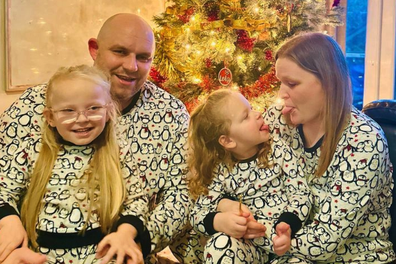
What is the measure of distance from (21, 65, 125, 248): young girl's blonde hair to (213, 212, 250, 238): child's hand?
363 millimetres

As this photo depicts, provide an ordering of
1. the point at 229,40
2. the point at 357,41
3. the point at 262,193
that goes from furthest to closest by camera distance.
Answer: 1. the point at 357,41
2. the point at 229,40
3. the point at 262,193

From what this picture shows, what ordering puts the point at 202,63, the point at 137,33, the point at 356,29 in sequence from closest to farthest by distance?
1. the point at 137,33
2. the point at 202,63
3. the point at 356,29

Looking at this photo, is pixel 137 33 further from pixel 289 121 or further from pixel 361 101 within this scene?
pixel 361 101

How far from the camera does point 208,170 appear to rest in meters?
1.99

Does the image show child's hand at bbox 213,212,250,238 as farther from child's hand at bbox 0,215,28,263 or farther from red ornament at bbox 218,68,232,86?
red ornament at bbox 218,68,232,86

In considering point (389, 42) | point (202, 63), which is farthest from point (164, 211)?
point (389, 42)

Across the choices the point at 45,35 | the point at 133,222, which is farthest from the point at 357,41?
the point at 133,222

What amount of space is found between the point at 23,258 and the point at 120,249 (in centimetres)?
31

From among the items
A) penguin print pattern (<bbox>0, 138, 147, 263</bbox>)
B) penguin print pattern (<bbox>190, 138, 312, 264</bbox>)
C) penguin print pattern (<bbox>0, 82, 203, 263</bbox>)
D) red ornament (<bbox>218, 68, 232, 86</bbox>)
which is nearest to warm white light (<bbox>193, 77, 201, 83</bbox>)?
red ornament (<bbox>218, 68, 232, 86</bbox>)

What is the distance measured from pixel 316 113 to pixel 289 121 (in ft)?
0.61

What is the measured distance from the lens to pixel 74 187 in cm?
182

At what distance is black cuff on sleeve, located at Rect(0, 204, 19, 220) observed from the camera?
1.79m

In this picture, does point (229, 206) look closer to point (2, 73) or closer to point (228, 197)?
point (228, 197)

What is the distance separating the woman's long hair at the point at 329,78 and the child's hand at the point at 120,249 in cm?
71
